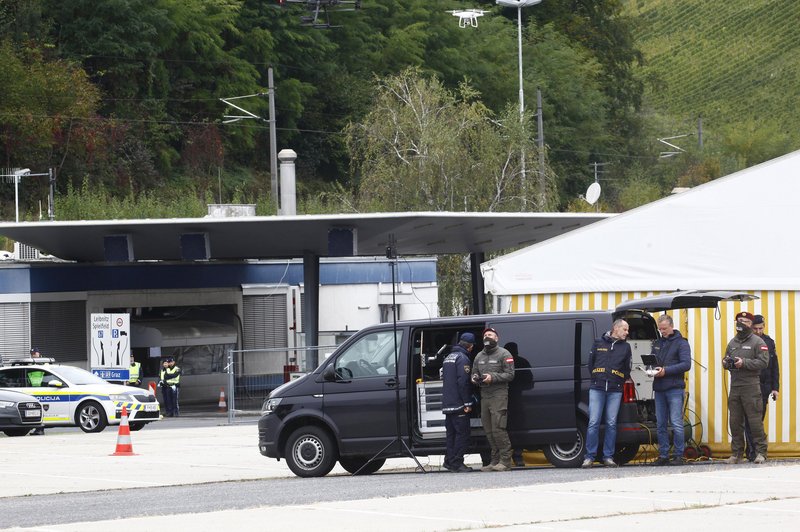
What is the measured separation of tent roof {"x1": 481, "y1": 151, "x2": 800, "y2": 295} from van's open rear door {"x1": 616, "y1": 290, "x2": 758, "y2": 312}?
1112mm

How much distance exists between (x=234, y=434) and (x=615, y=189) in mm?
67472

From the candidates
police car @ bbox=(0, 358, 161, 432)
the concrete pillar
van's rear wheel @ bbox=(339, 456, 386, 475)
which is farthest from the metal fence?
van's rear wheel @ bbox=(339, 456, 386, 475)

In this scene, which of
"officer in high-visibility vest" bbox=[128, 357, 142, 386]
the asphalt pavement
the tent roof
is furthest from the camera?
"officer in high-visibility vest" bbox=[128, 357, 142, 386]

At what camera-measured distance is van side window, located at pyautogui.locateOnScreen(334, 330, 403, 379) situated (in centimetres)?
1839

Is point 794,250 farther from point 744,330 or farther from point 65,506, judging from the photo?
point 65,506

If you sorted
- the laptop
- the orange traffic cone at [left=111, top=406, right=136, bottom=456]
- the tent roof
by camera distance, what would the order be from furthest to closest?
the orange traffic cone at [left=111, top=406, right=136, bottom=456] < the tent roof < the laptop

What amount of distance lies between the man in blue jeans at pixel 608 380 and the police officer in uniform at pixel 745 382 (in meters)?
1.31

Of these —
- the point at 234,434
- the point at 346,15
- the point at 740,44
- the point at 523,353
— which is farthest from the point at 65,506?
the point at 740,44

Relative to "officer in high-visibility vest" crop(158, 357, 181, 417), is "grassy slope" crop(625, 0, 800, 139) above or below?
above

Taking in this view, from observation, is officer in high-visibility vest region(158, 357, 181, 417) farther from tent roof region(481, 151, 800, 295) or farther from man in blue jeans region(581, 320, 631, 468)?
man in blue jeans region(581, 320, 631, 468)

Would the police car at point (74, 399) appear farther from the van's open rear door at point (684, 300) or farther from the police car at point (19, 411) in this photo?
the van's open rear door at point (684, 300)

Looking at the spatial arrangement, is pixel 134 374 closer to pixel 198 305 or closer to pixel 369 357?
pixel 198 305

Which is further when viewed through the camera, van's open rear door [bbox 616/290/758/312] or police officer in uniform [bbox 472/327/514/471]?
van's open rear door [bbox 616/290/758/312]

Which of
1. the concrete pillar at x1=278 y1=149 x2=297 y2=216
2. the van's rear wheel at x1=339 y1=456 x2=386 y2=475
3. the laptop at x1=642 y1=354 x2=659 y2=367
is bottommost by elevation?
the van's rear wheel at x1=339 y1=456 x2=386 y2=475
